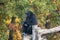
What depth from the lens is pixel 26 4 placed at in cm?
Answer: 739

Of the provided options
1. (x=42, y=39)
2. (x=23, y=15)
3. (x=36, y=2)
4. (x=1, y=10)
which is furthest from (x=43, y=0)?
(x=42, y=39)

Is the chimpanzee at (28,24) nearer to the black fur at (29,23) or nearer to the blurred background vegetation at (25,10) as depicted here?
the black fur at (29,23)

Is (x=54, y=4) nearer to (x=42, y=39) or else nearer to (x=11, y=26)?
(x=11, y=26)

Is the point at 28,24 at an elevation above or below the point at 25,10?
below

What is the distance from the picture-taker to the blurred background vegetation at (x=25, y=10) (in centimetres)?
753

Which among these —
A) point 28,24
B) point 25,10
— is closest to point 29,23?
point 28,24

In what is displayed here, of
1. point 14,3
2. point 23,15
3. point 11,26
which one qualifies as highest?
point 14,3

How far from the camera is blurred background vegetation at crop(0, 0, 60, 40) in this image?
7.53m

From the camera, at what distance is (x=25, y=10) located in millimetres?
7500

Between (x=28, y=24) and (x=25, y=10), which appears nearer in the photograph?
(x=25, y=10)

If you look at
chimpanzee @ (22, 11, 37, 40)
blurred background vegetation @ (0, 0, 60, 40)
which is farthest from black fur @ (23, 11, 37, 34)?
blurred background vegetation @ (0, 0, 60, 40)

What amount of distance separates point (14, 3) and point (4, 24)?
2.95m

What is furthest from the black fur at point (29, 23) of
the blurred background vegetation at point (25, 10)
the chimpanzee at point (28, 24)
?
the blurred background vegetation at point (25, 10)

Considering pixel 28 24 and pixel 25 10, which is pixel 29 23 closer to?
pixel 28 24
